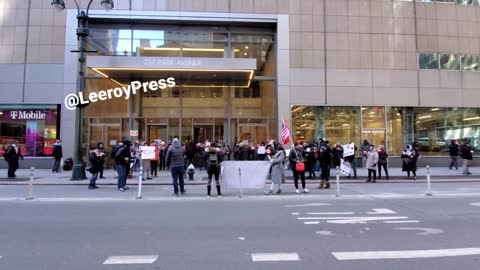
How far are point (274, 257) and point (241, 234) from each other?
161 cm

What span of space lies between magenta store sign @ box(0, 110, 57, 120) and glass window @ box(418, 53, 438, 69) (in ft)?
76.0

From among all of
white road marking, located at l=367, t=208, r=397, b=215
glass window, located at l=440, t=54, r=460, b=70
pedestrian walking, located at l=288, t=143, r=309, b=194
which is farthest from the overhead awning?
white road marking, located at l=367, t=208, r=397, b=215

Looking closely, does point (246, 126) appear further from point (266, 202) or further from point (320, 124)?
point (266, 202)

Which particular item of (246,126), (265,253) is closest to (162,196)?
(265,253)

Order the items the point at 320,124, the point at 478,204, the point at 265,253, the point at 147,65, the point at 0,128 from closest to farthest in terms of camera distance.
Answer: the point at 265,253
the point at 478,204
the point at 147,65
the point at 0,128
the point at 320,124

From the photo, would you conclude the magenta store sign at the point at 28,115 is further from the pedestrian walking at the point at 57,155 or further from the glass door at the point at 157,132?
the glass door at the point at 157,132

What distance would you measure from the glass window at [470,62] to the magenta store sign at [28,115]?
26318 mm

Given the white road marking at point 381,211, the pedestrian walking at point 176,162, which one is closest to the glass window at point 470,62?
the white road marking at point 381,211

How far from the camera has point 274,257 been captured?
5812 millimetres

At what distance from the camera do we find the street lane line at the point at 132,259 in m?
5.60

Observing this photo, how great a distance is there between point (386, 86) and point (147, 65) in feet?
48.8

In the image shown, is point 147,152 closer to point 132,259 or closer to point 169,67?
point 169,67

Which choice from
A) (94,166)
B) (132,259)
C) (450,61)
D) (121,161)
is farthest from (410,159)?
(132,259)

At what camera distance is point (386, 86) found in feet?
84.4
